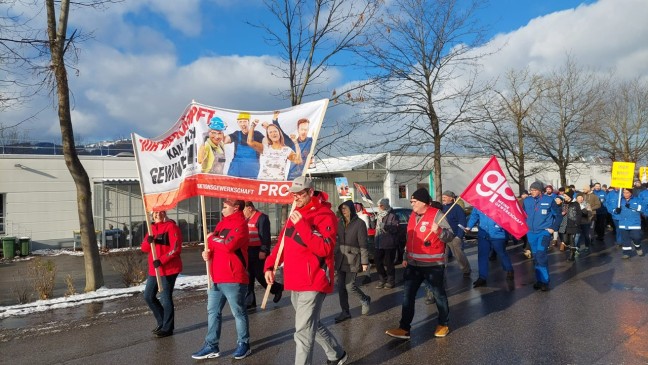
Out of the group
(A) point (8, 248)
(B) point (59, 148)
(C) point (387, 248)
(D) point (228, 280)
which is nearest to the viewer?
(D) point (228, 280)

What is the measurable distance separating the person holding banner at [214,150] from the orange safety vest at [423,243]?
247 centimetres

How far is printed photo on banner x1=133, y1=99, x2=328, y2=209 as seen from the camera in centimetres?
659

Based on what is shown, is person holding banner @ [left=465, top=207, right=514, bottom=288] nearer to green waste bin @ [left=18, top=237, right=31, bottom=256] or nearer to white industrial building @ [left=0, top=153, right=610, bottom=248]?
white industrial building @ [left=0, top=153, right=610, bottom=248]

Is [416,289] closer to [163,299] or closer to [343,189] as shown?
[163,299]

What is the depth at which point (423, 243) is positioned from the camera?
21.8 ft

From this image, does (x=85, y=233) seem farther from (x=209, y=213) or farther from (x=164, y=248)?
(x=209, y=213)

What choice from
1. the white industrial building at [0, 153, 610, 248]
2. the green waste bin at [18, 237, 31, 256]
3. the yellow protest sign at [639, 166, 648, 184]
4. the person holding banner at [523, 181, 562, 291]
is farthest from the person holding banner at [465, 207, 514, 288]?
the green waste bin at [18, 237, 31, 256]

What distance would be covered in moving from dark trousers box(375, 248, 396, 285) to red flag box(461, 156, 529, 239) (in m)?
3.12

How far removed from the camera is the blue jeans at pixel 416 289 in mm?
6574

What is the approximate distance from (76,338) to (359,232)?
4064 mm

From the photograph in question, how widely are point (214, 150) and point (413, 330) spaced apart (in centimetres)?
336

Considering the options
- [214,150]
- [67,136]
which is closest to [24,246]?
[67,136]

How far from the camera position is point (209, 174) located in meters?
6.73

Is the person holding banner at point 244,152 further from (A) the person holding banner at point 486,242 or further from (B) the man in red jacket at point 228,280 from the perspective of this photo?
(A) the person holding banner at point 486,242
